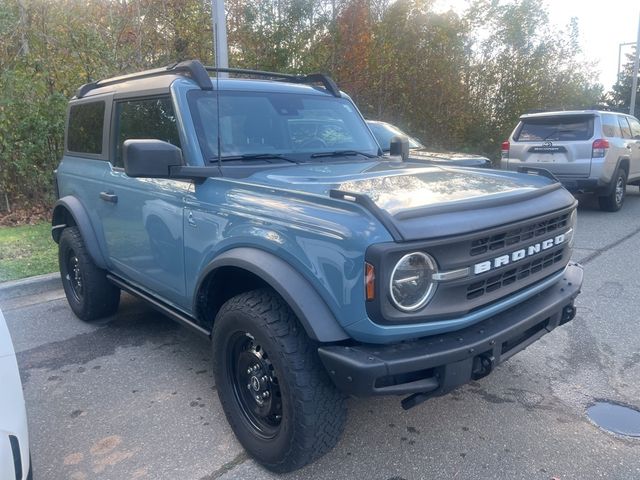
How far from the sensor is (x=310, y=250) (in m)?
2.42

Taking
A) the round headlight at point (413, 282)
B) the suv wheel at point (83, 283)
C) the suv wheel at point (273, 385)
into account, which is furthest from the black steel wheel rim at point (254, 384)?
the suv wheel at point (83, 283)

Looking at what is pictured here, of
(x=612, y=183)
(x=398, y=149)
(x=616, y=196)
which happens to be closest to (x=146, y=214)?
(x=398, y=149)

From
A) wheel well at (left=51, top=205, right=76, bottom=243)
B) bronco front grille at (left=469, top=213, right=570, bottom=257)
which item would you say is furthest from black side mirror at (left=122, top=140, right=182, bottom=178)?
wheel well at (left=51, top=205, right=76, bottom=243)

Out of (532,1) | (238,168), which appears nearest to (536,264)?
(238,168)

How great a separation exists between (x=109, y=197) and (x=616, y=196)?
366 inches

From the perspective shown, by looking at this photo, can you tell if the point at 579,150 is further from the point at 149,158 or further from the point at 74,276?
the point at 149,158

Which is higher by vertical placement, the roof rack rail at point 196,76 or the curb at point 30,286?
the roof rack rail at point 196,76

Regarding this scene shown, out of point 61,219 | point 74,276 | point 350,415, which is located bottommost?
point 350,415

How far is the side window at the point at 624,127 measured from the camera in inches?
413

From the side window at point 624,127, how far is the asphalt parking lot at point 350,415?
7.06 m

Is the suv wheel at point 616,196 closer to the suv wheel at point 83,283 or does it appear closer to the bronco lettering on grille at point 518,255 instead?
the bronco lettering on grille at point 518,255

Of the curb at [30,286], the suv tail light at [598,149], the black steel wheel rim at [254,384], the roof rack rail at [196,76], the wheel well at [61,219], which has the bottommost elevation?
the curb at [30,286]

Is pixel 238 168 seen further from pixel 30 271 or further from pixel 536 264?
pixel 30 271

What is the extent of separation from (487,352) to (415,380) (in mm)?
373
